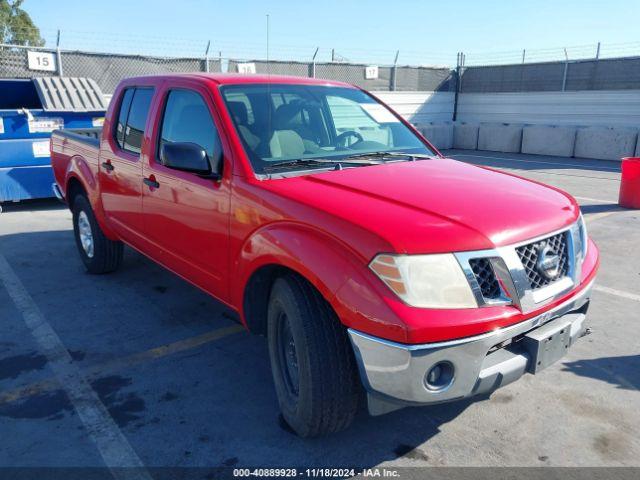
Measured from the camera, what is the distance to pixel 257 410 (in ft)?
10.5

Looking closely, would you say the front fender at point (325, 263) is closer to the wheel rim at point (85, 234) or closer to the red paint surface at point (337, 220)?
the red paint surface at point (337, 220)

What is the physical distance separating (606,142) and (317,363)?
15.5 meters

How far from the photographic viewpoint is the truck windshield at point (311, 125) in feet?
11.0

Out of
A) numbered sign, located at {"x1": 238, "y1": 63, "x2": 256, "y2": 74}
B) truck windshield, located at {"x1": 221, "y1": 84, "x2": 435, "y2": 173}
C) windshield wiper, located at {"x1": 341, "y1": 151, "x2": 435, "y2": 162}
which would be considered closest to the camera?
truck windshield, located at {"x1": 221, "y1": 84, "x2": 435, "y2": 173}

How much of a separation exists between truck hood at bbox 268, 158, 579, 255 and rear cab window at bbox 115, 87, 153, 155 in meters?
1.77

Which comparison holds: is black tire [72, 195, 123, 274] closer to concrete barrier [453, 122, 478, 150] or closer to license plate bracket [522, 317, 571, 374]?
license plate bracket [522, 317, 571, 374]

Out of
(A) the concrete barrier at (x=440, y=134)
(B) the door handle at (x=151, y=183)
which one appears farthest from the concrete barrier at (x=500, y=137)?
(B) the door handle at (x=151, y=183)

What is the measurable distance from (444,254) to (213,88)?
1988mm

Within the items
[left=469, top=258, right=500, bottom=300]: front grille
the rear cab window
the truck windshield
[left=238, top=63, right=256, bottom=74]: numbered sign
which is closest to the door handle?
the rear cab window

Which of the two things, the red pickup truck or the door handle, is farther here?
the door handle

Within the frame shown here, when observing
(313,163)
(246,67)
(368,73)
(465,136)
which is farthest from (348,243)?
(465,136)

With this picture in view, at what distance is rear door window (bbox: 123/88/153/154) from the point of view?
424 cm

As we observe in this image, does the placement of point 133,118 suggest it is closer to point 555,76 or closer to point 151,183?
point 151,183

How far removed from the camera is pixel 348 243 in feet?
8.02
